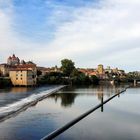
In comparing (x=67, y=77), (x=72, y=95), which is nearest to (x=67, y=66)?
(x=67, y=77)

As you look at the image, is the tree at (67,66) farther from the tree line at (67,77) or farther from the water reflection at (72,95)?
the water reflection at (72,95)

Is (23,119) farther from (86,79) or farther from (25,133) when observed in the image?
(86,79)

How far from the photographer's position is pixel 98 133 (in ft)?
63.6

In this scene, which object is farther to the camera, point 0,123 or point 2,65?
point 2,65

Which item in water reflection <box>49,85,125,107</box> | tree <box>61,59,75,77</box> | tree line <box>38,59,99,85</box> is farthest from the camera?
tree <box>61,59,75,77</box>

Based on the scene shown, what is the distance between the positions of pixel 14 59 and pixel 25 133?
155m

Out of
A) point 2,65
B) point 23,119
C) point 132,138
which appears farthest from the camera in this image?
point 2,65

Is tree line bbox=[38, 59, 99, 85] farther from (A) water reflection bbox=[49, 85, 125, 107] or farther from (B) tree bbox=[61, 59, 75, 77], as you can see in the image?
(A) water reflection bbox=[49, 85, 125, 107]

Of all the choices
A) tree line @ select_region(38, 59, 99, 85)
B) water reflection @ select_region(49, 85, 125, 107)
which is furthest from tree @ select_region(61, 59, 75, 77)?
water reflection @ select_region(49, 85, 125, 107)

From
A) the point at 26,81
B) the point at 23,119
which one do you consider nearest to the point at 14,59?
the point at 26,81

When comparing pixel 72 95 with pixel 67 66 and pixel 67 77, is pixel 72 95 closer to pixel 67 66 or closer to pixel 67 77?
pixel 67 66

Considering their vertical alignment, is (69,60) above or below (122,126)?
above

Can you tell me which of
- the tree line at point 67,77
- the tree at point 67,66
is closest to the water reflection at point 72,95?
the tree line at point 67,77

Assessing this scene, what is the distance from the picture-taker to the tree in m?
143
